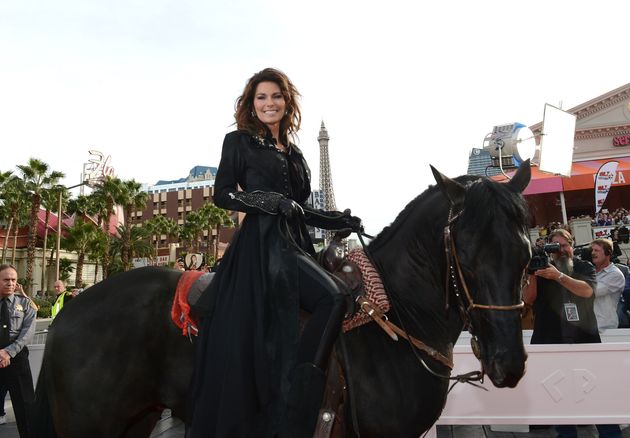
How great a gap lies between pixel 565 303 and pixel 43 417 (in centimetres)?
581

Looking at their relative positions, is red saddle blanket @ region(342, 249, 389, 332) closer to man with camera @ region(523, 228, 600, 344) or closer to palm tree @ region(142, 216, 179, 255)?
man with camera @ region(523, 228, 600, 344)

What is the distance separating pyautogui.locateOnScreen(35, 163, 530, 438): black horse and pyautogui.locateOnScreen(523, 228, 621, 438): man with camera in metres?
3.41

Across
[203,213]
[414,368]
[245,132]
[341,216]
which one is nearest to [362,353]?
[414,368]

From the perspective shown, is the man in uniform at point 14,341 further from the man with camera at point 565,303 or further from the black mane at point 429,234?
the man with camera at point 565,303

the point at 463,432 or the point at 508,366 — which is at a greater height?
the point at 508,366

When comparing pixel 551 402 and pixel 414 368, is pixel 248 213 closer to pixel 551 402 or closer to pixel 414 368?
pixel 414 368

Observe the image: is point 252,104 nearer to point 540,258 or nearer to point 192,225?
point 540,258

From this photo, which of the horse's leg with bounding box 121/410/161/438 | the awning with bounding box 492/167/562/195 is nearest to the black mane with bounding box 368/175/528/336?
the horse's leg with bounding box 121/410/161/438

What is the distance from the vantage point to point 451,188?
274 cm

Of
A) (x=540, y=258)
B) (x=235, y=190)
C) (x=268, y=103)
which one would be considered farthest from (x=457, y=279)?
(x=540, y=258)

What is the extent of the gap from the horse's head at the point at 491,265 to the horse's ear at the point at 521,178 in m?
0.10

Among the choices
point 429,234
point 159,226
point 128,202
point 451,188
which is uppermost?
point 128,202

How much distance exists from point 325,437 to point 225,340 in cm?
77

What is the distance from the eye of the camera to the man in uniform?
22.7 ft
